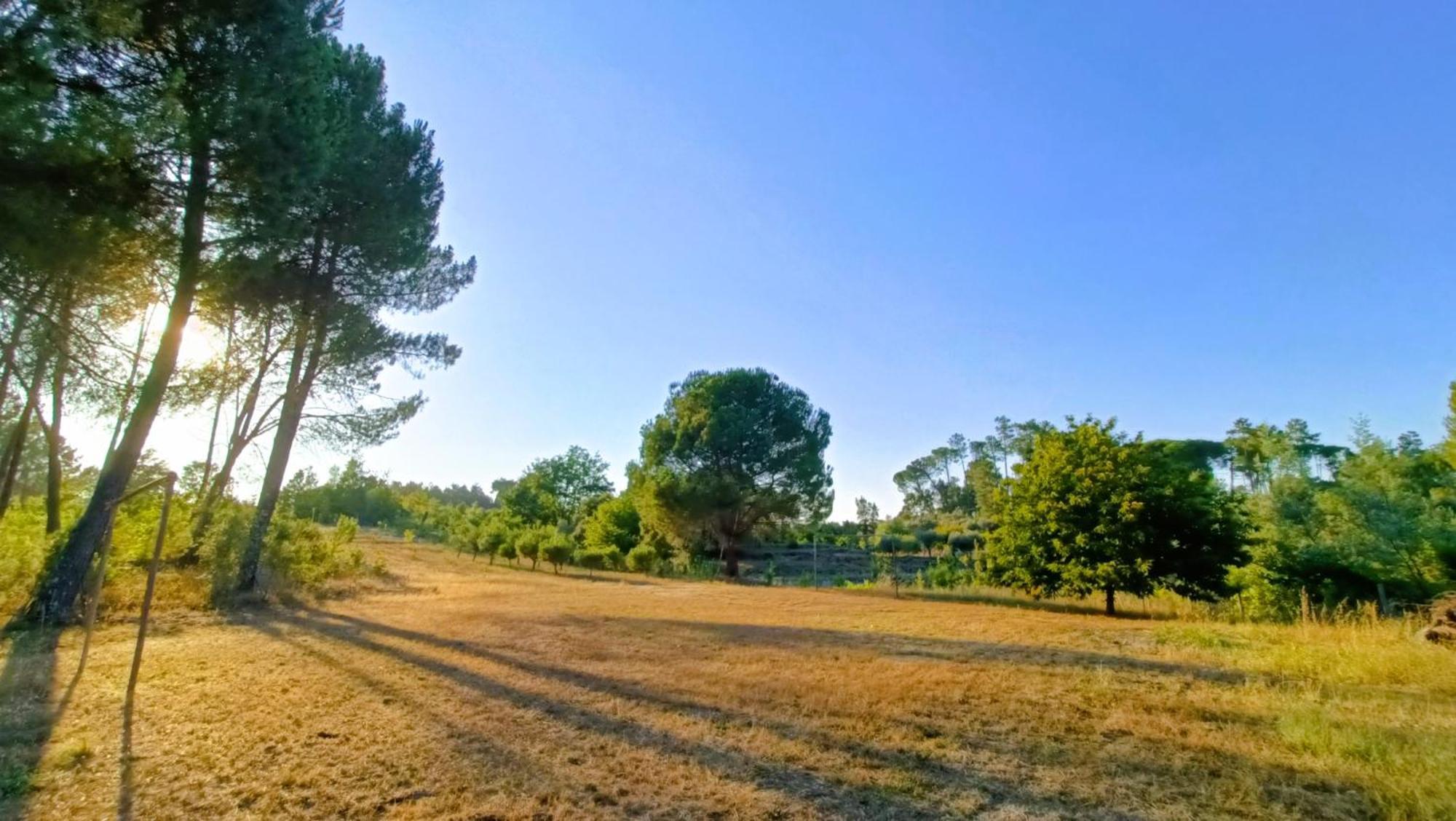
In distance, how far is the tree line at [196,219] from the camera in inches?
233

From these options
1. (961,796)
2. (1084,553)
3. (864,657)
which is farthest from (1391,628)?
(961,796)

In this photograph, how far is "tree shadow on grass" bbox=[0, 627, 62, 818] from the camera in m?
3.19

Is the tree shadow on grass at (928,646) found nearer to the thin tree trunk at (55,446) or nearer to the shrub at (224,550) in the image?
the shrub at (224,550)

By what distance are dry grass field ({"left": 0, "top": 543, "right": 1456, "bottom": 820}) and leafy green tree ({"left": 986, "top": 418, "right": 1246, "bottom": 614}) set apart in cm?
423

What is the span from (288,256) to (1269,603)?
794 inches

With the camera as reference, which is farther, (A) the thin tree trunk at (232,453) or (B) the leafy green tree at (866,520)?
(B) the leafy green tree at (866,520)

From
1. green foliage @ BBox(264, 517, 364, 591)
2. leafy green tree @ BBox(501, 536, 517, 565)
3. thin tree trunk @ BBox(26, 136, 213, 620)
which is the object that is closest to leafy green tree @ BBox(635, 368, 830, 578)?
leafy green tree @ BBox(501, 536, 517, 565)

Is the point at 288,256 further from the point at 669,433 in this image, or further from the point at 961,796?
the point at 669,433

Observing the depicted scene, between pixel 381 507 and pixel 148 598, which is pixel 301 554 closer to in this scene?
pixel 148 598

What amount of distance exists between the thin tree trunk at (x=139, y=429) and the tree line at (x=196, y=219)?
24 mm

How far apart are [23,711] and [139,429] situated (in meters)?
5.21

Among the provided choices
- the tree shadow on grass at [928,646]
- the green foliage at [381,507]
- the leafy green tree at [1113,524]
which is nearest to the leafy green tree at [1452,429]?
the leafy green tree at [1113,524]

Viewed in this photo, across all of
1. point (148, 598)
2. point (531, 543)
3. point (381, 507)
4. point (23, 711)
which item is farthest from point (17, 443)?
point (381, 507)

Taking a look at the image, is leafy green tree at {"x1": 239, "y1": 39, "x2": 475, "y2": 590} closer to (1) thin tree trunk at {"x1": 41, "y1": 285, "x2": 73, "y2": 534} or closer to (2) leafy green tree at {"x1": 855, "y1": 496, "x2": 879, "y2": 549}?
(1) thin tree trunk at {"x1": 41, "y1": 285, "x2": 73, "y2": 534}
